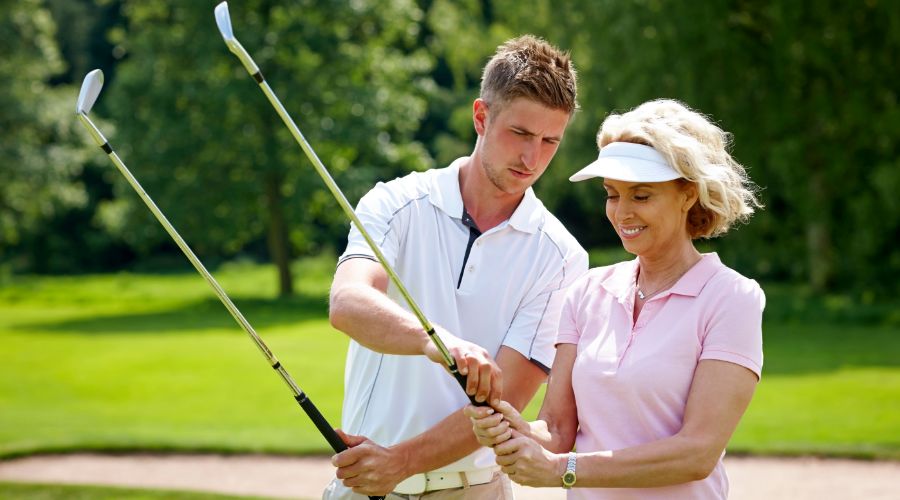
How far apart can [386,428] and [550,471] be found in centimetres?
60

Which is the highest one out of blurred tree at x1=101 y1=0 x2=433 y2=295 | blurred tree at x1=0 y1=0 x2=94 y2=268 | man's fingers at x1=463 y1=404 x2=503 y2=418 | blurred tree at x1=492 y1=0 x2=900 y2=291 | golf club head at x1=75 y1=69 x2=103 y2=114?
blurred tree at x1=0 y1=0 x2=94 y2=268

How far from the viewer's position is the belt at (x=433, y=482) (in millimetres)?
3055

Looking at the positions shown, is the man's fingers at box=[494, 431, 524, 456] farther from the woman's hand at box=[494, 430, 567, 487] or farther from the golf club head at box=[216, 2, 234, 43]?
the golf club head at box=[216, 2, 234, 43]

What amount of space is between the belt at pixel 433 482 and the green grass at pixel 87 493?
15.1 feet

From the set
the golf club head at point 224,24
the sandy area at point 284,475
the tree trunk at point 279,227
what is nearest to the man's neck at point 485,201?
the golf club head at point 224,24

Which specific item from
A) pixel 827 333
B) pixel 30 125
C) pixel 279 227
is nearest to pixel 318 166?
pixel 827 333

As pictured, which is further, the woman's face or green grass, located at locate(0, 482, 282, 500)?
green grass, located at locate(0, 482, 282, 500)

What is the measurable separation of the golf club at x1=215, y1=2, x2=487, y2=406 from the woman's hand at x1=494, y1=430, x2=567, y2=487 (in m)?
0.13

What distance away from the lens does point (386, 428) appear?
3.04 m

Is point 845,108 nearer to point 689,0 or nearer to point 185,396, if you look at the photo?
point 689,0

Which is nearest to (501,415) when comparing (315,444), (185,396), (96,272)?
(315,444)

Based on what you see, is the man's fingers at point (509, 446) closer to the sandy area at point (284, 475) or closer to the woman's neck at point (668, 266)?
the woman's neck at point (668, 266)

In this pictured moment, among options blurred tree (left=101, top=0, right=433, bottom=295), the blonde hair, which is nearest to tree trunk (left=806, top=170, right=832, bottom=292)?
blurred tree (left=101, top=0, right=433, bottom=295)

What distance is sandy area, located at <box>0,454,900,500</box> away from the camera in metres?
7.68
